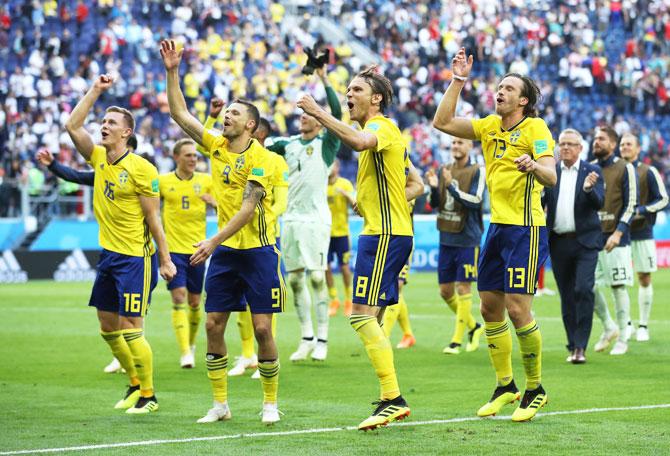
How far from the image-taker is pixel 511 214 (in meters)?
8.89

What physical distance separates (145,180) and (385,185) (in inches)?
84.7

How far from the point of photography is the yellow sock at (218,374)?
8891mm

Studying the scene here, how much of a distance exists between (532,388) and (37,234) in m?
19.8

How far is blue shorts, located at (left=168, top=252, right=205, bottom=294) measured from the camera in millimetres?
12734

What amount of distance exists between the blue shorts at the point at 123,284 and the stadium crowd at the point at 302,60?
16704 mm

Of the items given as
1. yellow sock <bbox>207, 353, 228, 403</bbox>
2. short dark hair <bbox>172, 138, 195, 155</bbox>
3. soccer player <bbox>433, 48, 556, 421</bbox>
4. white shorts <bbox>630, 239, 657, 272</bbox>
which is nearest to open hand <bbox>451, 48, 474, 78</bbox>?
soccer player <bbox>433, 48, 556, 421</bbox>

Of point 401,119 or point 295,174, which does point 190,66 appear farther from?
point 295,174

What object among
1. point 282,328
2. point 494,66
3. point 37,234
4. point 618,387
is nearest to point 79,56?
point 37,234

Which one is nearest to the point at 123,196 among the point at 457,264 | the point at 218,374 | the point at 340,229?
the point at 218,374

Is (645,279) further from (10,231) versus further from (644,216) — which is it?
(10,231)

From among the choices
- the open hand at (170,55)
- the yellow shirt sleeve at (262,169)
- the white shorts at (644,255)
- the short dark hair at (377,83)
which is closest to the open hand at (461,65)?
the short dark hair at (377,83)

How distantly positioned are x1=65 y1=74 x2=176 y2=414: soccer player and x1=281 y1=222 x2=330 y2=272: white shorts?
3535 mm

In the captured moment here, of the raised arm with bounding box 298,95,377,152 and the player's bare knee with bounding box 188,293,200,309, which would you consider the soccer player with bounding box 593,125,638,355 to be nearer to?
the player's bare knee with bounding box 188,293,200,309

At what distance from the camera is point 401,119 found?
123 ft
